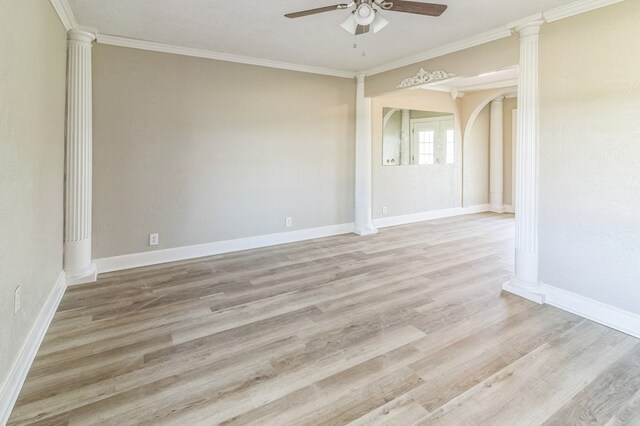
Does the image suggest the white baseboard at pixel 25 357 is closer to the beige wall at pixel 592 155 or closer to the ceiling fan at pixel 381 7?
the ceiling fan at pixel 381 7

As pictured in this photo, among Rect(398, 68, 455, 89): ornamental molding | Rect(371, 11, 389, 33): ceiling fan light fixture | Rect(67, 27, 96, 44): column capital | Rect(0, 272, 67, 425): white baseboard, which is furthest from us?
Rect(398, 68, 455, 89): ornamental molding

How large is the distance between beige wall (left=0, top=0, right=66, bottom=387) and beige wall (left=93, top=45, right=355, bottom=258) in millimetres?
717

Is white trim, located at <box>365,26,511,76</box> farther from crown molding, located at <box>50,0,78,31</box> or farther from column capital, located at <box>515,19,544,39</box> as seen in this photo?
crown molding, located at <box>50,0,78,31</box>

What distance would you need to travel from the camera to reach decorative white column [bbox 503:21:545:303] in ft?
9.86

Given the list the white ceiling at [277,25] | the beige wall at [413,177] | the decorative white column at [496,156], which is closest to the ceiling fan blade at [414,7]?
the white ceiling at [277,25]

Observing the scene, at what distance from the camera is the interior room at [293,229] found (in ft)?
6.09

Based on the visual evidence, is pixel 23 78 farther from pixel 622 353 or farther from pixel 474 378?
pixel 622 353

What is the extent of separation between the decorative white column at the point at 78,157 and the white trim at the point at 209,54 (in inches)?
10.9

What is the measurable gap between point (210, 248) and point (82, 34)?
2.61 meters

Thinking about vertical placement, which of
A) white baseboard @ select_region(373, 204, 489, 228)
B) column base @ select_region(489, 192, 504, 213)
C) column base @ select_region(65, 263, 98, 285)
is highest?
column base @ select_region(489, 192, 504, 213)

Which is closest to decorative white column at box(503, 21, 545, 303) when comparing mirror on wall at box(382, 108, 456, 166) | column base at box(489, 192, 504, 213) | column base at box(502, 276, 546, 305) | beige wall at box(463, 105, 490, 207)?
column base at box(502, 276, 546, 305)

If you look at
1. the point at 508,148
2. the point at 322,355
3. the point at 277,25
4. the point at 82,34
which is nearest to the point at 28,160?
the point at 82,34

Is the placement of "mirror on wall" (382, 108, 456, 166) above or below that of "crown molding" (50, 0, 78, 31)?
below

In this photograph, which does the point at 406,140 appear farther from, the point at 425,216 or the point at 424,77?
the point at 424,77
